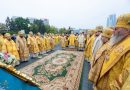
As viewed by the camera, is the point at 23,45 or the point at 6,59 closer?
the point at 6,59

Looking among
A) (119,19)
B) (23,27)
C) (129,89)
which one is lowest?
(23,27)

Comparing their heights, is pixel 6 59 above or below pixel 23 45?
above

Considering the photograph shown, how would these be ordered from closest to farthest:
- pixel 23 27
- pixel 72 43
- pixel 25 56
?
pixel 25 56, pixel 72 43, pixel 23 27

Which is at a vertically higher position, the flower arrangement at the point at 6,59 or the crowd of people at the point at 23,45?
the flower arrangement at the point at 6,59

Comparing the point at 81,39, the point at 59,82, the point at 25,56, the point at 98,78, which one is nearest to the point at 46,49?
the point at 81,39

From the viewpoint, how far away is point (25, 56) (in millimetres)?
10688

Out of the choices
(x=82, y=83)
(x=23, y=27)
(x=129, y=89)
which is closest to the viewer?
(x=129, y=89)

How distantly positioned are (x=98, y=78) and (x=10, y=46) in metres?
7.24

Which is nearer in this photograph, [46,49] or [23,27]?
[46,49]

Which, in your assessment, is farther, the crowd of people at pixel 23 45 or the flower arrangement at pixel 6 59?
the crowd of people at pixel 23 45

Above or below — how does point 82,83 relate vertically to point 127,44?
below

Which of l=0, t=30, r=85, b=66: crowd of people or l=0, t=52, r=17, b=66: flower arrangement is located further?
l=0, t=30, r=85, b=66: crowd of people

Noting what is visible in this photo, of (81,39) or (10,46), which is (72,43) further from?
(10,46)

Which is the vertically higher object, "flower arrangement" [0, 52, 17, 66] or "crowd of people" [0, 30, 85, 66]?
"flower arrangement" [0, 52, 17, 66]
